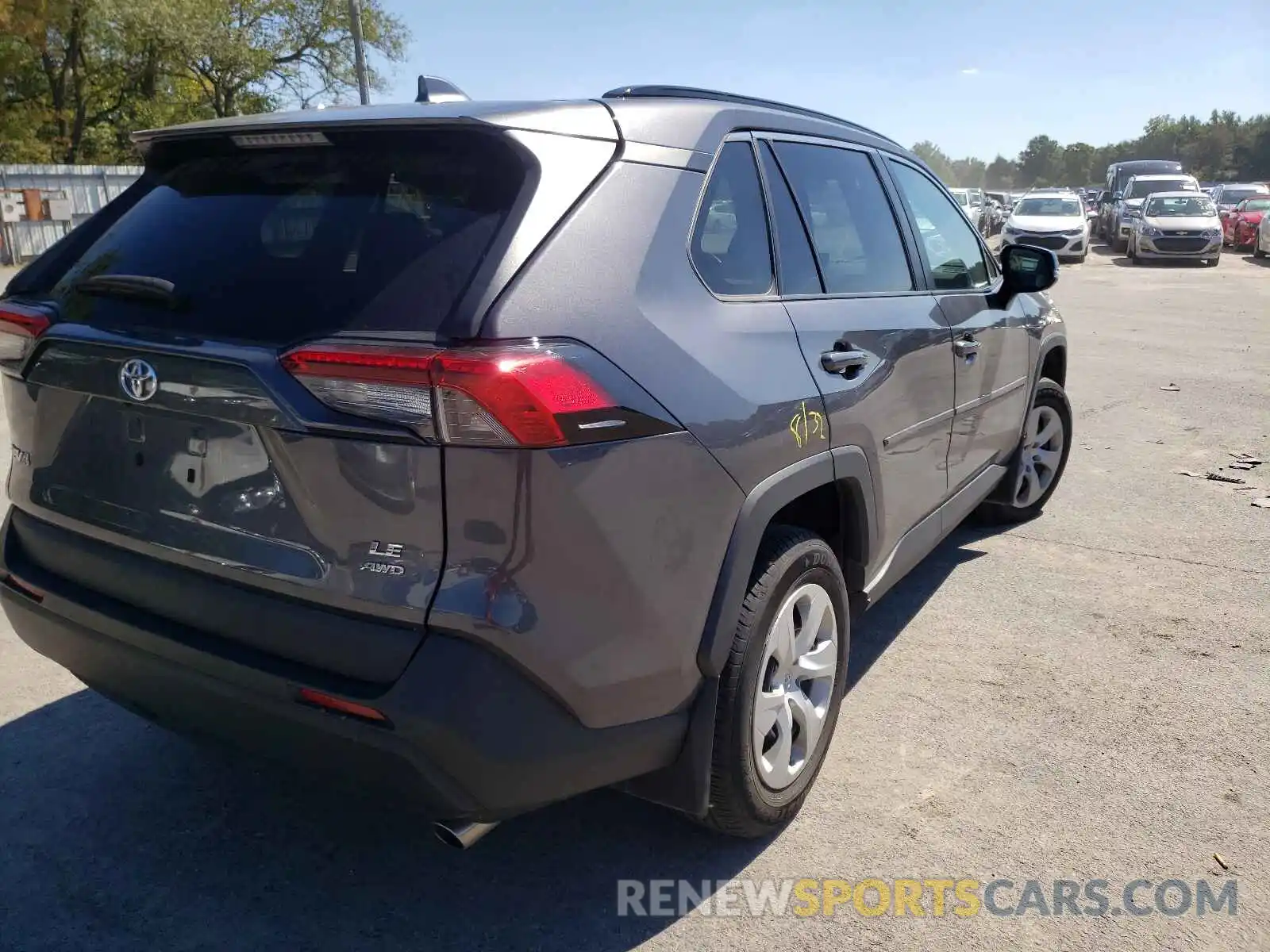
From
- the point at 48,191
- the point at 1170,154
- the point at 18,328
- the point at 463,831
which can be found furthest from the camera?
the point at 1170,154

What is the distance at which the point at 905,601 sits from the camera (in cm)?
440

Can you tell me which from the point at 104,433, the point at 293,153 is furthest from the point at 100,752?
the point at 293,153

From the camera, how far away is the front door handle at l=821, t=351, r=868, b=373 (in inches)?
110

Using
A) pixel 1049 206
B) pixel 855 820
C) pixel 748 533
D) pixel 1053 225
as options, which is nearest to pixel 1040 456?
pixel 855 820

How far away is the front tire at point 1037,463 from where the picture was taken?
16.6ft

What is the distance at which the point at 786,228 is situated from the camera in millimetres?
2930

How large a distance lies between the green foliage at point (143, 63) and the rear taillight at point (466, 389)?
30373 mm

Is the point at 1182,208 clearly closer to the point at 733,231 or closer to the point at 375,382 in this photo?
the point at 733,231

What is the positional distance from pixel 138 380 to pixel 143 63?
37.9 meters

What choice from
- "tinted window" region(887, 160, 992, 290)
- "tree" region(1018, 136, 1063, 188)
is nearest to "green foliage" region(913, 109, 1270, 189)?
"tree" region(1018, 136, 1063, 188)

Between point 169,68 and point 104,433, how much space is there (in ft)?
125

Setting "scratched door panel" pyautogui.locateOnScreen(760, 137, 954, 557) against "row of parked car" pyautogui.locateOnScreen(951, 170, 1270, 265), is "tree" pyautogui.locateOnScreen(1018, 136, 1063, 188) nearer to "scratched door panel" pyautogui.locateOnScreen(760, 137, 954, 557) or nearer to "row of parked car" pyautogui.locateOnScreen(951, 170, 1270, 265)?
"row of parked car" pyautogui.locateOnScreen(951, 170, 1270, 265)

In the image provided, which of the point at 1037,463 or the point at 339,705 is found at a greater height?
the point at 339,705

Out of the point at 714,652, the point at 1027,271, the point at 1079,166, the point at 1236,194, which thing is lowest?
the point at 714,652
